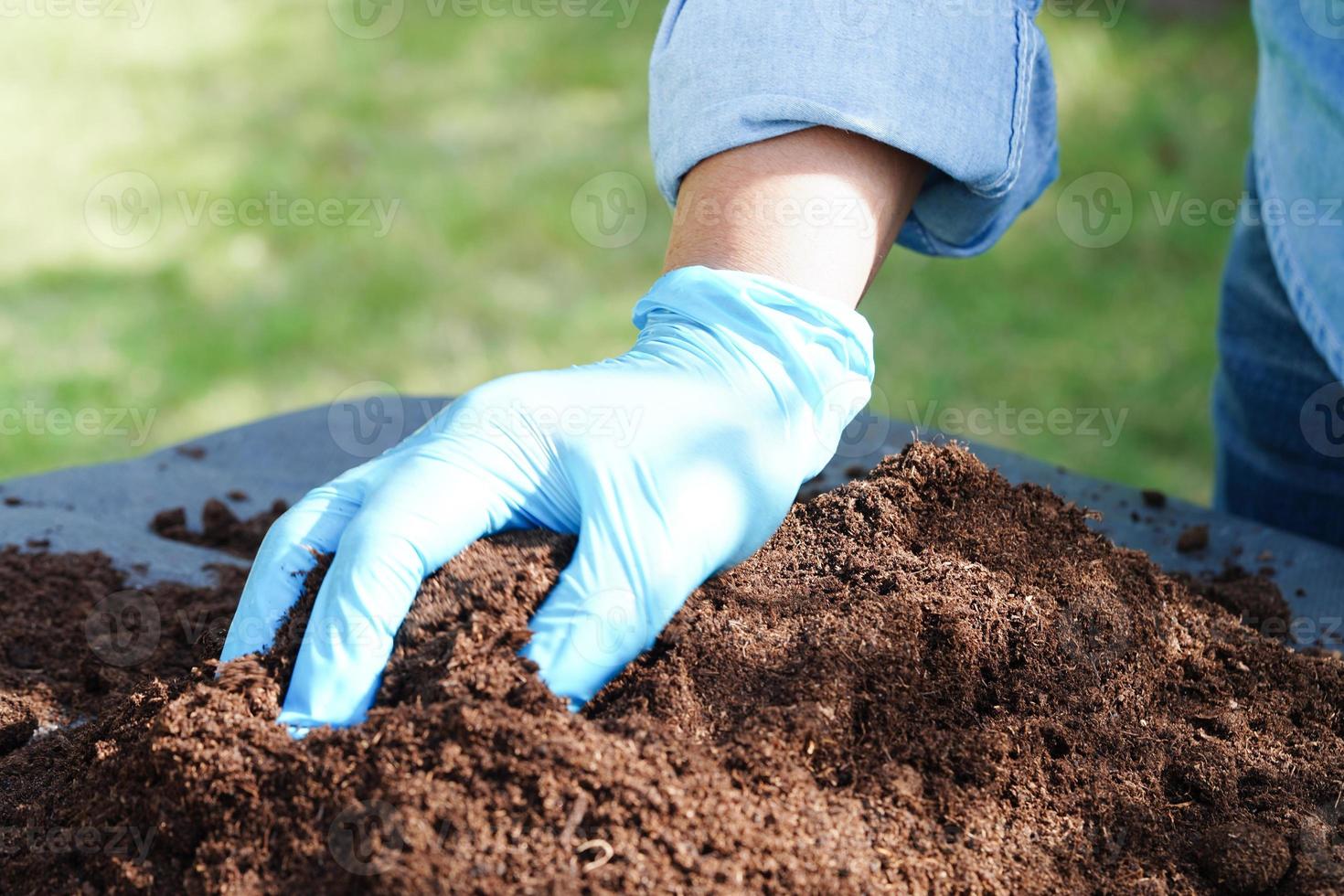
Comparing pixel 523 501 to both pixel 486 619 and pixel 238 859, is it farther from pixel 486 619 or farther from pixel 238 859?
pixel 238 859

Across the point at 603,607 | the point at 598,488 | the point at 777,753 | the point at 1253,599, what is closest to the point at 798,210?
the point at 598,488

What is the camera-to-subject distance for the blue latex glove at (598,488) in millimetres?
1067

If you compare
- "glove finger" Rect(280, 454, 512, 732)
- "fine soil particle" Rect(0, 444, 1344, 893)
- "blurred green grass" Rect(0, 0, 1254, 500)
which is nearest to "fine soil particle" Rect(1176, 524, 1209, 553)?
"fine soil particle" Rect(0, 444, 1344, 893)

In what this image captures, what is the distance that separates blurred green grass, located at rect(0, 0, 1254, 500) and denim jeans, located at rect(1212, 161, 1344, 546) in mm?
1841

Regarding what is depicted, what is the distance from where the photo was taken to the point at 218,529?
1790 mm

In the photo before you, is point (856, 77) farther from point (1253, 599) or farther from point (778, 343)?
point (1253, 599)

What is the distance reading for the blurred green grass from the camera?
13.2 feet

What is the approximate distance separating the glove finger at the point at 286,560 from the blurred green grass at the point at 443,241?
9.38 ft

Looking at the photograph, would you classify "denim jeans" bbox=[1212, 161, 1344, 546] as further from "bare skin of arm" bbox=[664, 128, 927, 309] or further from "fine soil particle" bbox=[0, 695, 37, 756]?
"fine soil particle" bbox=[0, 695, 37, 756]

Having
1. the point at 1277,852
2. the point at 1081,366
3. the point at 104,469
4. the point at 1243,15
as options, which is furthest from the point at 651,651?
the point at 1243,15

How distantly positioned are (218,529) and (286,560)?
2.34 feet

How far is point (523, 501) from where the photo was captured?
1.18 m

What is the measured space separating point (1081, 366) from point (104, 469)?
342cm

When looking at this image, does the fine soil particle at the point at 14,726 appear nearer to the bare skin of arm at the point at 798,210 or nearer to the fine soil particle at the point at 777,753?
the fine soil particle at the point at 777,753
